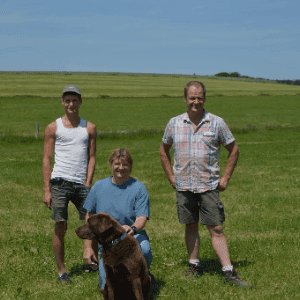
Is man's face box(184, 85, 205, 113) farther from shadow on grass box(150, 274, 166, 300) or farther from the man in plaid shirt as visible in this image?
shadow on grass box(150, 274, 166, 300)

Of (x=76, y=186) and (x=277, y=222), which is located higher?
(x=76, y=186)

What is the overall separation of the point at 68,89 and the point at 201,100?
177 centimetres

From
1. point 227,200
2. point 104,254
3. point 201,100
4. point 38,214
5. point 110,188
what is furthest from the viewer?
point 227,200

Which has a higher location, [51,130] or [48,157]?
[51,130]

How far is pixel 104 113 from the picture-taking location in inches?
1654

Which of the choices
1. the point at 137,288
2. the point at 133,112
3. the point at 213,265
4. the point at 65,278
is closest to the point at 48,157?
the point at 65,278

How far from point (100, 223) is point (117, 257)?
427mm

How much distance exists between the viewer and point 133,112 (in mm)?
43438

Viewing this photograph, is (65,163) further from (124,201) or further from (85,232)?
(85,232)

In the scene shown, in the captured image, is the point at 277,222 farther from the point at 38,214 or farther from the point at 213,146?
the point at 38,214

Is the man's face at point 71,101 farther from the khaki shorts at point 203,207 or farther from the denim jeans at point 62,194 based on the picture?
the khaki shorts at point 203,207

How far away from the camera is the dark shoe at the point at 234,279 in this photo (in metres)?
5.21

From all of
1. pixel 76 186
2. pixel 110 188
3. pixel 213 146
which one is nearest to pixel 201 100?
pixel 213 146

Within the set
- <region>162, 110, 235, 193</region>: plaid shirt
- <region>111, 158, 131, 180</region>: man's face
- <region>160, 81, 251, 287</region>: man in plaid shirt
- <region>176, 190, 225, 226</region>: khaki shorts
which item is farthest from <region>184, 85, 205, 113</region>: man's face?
<region>111, 158, 131, 180</region>: man's face
